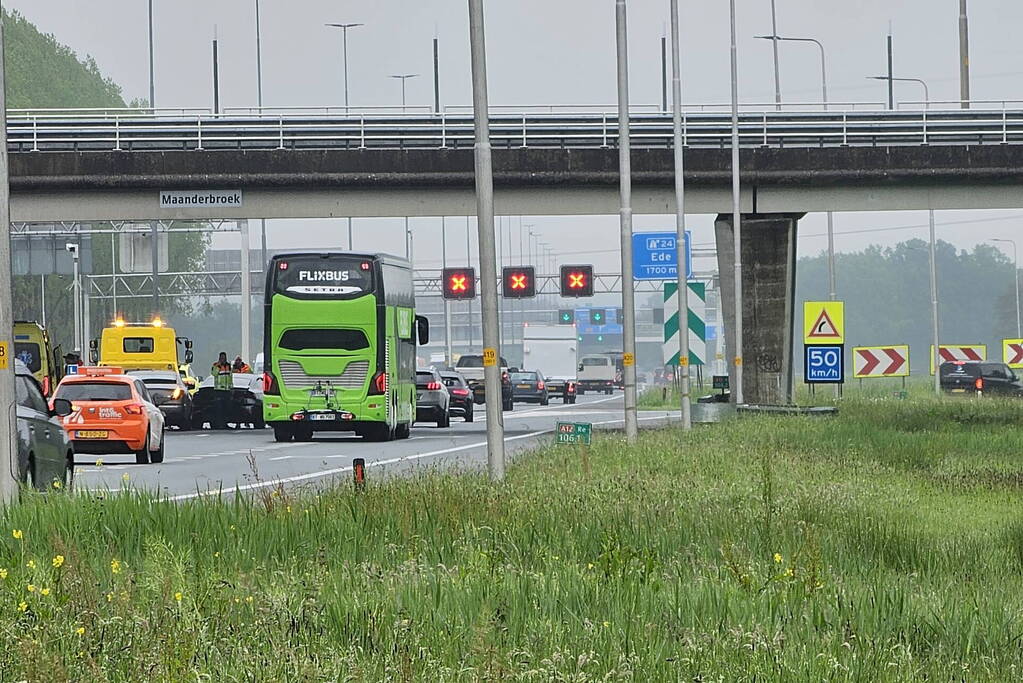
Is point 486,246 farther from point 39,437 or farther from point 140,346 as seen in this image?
point 140,346

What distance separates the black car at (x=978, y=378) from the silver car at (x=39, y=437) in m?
50.4

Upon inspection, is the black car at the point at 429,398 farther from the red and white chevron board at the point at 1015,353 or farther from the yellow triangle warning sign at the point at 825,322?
the red and white chevron board at the point at 1015,353

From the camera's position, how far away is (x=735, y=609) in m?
9.68

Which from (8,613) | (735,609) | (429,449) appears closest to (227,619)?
(8,613)

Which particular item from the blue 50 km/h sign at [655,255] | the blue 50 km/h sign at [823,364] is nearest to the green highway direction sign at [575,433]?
the blue 50 km/h sign at [823,364]

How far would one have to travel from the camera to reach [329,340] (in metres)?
39.7

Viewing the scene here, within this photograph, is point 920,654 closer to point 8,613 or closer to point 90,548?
point 8,613

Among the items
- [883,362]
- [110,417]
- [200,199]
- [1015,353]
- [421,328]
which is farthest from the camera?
[1015,353]

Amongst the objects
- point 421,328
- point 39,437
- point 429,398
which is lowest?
point 429,398

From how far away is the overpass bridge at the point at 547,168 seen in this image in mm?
45500

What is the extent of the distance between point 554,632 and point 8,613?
8.64ft

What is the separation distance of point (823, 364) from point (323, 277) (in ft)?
36.1

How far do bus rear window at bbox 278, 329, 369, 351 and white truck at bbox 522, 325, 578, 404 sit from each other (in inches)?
2419

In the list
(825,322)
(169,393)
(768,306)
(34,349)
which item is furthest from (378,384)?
(768,306)
